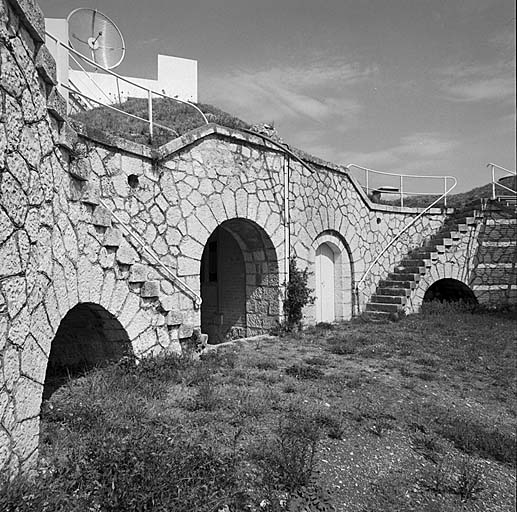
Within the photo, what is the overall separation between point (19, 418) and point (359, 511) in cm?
251

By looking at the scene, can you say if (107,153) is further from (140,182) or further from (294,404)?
(294,404)

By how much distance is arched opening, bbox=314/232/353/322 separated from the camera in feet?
35.8

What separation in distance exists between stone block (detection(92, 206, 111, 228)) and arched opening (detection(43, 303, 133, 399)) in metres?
0.98

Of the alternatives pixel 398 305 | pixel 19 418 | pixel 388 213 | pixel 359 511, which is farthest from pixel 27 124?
pixel 388 213

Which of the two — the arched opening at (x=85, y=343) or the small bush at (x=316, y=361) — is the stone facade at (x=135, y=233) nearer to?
the arched opening at (x=85, y=343)

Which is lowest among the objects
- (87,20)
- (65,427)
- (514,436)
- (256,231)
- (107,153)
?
(514,436)

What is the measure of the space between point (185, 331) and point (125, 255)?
5.69 feet

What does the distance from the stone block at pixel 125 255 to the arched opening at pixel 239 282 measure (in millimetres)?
3607

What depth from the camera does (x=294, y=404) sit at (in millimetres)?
5082

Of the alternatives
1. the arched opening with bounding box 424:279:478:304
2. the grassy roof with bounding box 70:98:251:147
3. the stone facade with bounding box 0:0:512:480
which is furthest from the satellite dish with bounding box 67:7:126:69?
the arched opening with bounding box 424:279:478:304

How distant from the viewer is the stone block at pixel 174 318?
20.5ft

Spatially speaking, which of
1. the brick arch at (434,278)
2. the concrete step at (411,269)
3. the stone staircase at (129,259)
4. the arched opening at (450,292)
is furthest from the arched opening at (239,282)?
the arched opening at (450,292)

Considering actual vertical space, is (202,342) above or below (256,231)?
below

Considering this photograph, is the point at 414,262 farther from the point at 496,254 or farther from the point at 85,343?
the point at 85,343
